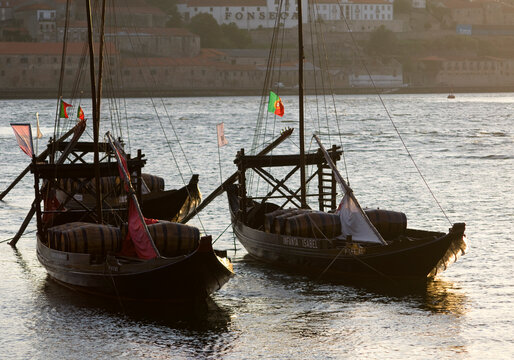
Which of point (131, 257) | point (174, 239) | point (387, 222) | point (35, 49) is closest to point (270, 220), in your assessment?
point (387, 222)

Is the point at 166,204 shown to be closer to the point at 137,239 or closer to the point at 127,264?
the point at 137,239

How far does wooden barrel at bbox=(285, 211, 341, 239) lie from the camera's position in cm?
2512

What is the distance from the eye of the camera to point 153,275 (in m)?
21.7

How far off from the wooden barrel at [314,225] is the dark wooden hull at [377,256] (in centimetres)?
24

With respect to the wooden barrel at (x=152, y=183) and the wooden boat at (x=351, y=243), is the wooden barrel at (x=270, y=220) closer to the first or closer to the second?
the wooden boat at (x=351, y=243)

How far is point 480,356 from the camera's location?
19.4m

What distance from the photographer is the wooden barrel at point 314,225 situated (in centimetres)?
2512

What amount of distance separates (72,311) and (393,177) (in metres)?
34.5

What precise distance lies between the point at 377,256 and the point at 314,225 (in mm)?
1757

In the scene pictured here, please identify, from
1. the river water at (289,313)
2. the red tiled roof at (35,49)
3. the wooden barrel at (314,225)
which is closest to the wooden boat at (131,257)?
the river water at (289,313)

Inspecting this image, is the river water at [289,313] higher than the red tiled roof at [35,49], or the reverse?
the river water at [289,313]

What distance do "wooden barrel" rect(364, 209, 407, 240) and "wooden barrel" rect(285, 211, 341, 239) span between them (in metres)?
0.85

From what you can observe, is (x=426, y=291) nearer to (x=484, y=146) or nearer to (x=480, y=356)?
(x=480, y=356)

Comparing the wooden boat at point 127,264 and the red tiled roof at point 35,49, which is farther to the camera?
the red tiled roof at point 35,49
